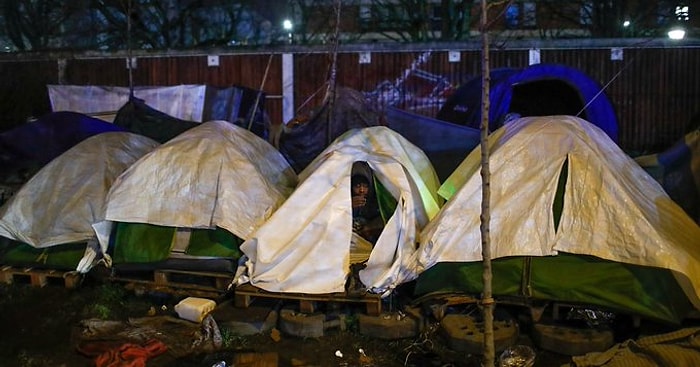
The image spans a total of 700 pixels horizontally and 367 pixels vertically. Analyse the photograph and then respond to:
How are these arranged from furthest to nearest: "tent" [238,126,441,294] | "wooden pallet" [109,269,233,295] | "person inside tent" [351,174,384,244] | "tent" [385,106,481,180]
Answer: "tent" [385,106,481,180] < "person inside tent" [351,174,384,244] < "wooden pallet" [109,269,233,295] < "tent" [238,126,441,294]

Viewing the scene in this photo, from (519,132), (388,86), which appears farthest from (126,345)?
(388,86)

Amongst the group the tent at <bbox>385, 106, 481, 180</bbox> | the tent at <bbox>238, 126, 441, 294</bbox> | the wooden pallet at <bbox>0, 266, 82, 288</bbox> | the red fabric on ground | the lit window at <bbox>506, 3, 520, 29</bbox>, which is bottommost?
the red fabric on ground

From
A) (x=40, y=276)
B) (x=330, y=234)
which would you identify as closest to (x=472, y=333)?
(x=330, y=234)

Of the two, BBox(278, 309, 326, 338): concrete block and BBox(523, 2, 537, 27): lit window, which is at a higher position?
BBox(523, 2, 537, 27): lit window

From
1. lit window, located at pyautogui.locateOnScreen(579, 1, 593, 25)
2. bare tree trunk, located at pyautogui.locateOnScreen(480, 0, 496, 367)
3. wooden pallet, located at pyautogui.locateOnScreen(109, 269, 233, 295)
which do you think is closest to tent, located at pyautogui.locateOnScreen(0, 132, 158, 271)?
wooden pallet, located at pyautogui.locateOnScreen(109, 269, 233, 295)

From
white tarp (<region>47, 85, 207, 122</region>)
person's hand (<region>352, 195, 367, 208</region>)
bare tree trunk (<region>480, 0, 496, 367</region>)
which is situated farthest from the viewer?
white tarp (<region>47, 85, 207, 122</region>)

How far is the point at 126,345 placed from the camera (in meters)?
5.21

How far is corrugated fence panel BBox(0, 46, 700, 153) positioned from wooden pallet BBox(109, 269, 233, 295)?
8.91 meters

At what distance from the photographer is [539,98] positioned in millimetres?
10672

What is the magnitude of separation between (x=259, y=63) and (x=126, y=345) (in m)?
12.0

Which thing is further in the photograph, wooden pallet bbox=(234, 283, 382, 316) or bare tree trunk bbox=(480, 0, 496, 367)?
wooden pallet bbox=(234, 283, 382, 316)

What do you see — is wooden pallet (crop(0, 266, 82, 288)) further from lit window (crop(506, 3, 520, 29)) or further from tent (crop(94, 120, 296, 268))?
lit window (crop(506, 3, 520, 29))

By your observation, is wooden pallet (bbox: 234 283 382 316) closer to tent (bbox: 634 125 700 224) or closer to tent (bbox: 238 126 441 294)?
tent (bbox: 238 126 441 294)

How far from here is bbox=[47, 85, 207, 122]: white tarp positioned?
1416 centimetres
